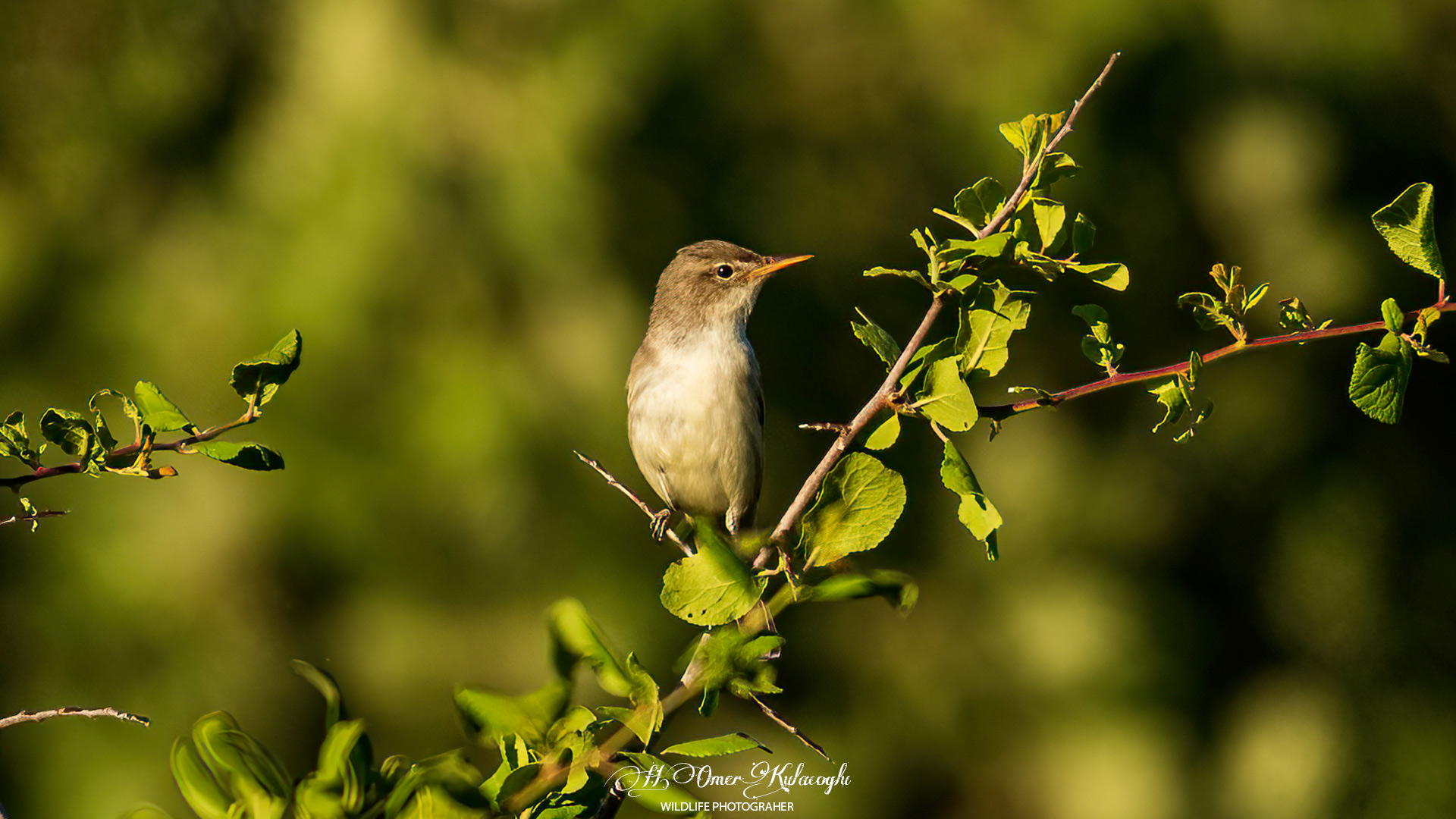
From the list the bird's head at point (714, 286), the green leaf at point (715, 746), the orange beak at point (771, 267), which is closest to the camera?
the green leaf at point (715, 746)

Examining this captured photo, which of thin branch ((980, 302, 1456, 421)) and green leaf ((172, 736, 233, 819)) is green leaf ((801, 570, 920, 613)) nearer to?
thin branch ((980, 302, 1456, 421))

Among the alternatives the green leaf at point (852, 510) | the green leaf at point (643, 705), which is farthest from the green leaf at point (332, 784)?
the green leaf at point (852, 510)

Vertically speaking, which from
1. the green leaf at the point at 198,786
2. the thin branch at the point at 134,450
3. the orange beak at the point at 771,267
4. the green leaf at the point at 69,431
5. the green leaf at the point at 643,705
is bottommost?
the orange beak at the point at 771,267

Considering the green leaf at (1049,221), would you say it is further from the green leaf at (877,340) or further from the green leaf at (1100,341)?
the green leaf at (877,340)

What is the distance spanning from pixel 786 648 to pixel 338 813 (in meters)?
4.02

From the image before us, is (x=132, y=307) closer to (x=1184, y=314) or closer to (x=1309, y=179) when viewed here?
(x=1184, y=314)

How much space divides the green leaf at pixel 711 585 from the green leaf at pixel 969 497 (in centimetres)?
24

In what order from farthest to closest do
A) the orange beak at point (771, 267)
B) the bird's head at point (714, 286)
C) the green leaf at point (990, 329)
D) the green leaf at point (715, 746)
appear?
1. the bird's head at point (714, 286)
2. the orange beak at point (771, 267)
3. the green leaf at point (990, 329)
4. the green leaf at point (715, 746)

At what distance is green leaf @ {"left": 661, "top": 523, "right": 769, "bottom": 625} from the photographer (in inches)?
47.2

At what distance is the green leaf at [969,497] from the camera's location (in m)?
1.27

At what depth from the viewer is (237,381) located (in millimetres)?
1255

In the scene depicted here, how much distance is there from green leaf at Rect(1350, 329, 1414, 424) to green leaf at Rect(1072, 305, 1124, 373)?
260 millimetres

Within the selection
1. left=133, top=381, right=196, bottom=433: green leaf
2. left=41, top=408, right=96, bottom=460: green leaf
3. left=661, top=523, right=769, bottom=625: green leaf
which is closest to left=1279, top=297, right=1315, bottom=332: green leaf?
left=661, top=523, right=769, bottom=625: green leaf

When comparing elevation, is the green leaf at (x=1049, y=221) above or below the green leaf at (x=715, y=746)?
above
